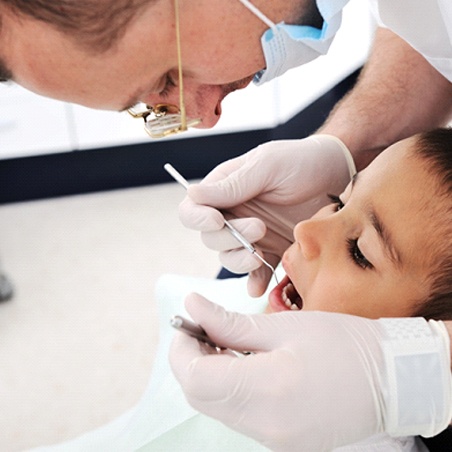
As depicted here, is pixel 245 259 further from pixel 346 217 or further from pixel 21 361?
pixel 21 361

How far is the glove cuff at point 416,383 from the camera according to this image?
92 cm

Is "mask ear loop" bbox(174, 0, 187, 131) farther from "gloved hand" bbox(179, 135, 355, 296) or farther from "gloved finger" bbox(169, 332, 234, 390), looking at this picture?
"gloved finger" bbox(169, 332, 234, 390)

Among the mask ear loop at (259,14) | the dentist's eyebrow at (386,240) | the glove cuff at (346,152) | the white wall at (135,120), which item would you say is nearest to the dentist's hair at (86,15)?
the mask ear loop at (259,14)

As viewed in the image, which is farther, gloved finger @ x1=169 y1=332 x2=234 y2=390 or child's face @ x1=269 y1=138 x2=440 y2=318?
child's face @ x1=269 y1=138 x2=440 y2=318

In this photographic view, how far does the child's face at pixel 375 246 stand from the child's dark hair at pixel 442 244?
0.01m

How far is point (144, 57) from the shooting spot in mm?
1061

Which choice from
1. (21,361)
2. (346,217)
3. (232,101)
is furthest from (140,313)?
(346,217)

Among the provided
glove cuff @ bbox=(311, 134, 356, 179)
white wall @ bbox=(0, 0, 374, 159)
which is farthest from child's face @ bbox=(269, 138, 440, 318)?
white wall @ bbox=(0, 0, 374, 159)

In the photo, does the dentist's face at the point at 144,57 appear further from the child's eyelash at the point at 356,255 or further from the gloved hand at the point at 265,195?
the child's eyelash at the point at 356,255

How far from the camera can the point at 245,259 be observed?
137cm

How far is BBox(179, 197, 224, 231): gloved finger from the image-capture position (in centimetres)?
134

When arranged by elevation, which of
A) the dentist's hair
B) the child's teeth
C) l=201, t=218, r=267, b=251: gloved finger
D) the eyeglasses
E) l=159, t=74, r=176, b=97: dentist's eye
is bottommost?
the child's teeth

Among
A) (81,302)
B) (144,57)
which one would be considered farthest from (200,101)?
(81,302)

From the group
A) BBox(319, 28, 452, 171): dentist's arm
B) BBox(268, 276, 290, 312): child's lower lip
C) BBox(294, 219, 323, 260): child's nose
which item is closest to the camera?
BBox(294, 219, 323, 260): child's nose
